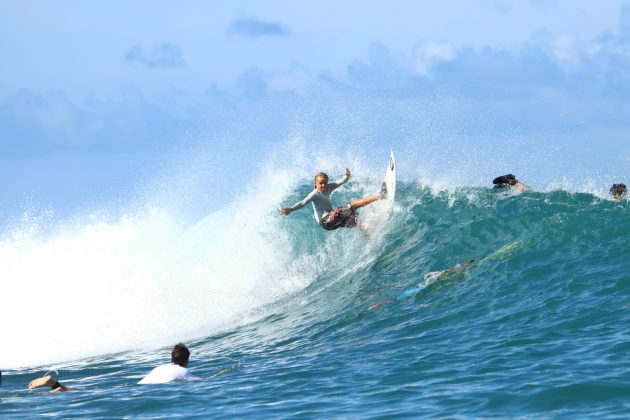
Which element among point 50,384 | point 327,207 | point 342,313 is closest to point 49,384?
point 50,384

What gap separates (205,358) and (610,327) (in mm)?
6310

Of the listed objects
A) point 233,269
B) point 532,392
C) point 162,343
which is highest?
point 233,269

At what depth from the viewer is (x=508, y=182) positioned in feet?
64.6

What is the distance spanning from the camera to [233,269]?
65.1ft

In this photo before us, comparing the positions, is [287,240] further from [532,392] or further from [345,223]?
[532,392]

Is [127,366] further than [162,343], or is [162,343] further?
[162,343]

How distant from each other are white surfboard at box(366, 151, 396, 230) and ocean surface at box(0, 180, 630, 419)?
0.92 feet

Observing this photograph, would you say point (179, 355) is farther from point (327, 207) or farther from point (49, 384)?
point (327, 207)

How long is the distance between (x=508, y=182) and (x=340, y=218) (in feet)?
16.0

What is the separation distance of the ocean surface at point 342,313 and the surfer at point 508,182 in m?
0.34

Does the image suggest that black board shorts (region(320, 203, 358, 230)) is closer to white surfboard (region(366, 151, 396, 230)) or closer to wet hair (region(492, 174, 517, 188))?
white surfboard (region(366, 151, 396, 230))

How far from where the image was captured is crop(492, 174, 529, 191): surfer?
19.5m

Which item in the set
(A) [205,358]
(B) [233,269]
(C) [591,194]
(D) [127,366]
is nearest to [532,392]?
(A) [205,358]

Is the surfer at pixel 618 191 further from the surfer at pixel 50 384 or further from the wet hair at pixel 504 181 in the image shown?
the surfer at pixel 50 384
